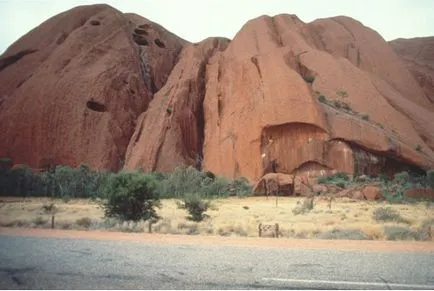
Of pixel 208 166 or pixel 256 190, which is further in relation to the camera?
pixel 208 166

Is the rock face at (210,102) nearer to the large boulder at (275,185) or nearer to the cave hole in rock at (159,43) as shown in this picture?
the cave hole in rock at (159,43)

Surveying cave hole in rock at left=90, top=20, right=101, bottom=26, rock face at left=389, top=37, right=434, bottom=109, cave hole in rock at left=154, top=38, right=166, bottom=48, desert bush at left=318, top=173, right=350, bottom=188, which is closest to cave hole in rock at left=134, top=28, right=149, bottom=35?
cave hole in rock at left=154, top=38, right=166, bottom=48

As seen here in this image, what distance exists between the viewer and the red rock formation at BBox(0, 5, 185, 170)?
52.9 meters

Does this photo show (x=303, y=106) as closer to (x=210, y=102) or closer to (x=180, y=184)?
(x=210, y=102)

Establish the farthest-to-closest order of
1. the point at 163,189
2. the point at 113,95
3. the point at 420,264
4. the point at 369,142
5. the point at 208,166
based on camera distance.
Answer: the point at 113,95 → the point at 208,166 → the point at 369,142 → the point at 163,189 → the point at 420,264

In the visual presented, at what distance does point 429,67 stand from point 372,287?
78.6 metres

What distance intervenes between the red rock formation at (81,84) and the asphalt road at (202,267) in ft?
142

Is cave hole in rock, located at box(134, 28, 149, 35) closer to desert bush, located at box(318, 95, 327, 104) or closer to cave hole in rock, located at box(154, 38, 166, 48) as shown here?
cave hole in rock, located at box(154, 38, 166, 48)

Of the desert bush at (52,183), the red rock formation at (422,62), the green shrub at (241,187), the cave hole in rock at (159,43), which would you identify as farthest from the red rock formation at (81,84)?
the red rock formation at (422,62)

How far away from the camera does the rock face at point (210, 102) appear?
48.1 meters

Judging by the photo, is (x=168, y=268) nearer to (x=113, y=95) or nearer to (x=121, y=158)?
(x=121, y=158)

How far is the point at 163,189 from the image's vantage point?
42.4 metres

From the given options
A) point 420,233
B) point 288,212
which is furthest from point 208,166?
point 420,233

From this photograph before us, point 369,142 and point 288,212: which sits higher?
point 369,142
